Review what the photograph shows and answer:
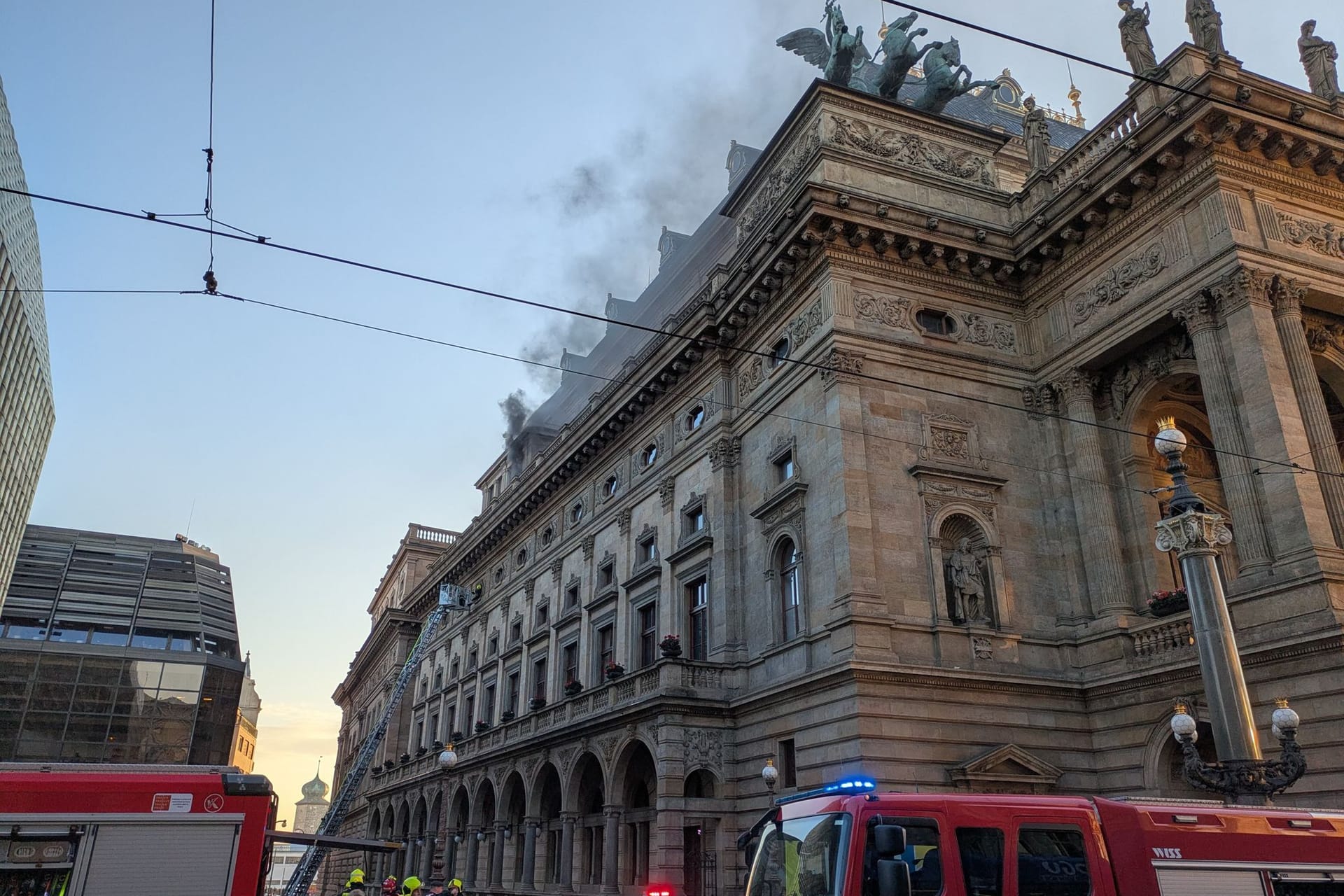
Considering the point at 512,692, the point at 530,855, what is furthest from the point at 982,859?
the point at 512,692

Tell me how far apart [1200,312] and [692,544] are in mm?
14461

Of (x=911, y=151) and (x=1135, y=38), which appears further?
(x=911, y=151)

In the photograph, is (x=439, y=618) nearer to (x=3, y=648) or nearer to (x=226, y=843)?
(x=3, y=648)

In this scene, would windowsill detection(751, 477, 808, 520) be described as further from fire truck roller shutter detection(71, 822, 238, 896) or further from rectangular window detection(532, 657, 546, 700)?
rectangular window detection(532, 657, 546, 700)

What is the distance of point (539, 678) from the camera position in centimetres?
3975

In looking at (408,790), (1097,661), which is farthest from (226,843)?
(408,790)

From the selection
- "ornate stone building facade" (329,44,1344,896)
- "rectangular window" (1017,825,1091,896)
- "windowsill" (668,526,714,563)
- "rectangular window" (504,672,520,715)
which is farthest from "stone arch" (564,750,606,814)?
"rectangular window" (1017,825,1091,896)

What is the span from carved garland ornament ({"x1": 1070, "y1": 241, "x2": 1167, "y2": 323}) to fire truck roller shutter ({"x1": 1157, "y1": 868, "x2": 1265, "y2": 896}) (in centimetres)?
1593

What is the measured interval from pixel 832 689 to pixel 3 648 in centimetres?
5883

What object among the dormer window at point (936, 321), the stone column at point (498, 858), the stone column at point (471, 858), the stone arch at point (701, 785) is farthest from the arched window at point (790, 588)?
the stone column at point (471, 858)

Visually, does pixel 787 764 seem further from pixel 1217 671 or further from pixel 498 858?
pixel 498 858

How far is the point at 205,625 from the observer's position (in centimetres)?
6900

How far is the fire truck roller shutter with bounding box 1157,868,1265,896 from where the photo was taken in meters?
9.77

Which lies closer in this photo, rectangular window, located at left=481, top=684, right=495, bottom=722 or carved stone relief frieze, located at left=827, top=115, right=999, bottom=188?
carved stone relief frieze, located at left=827, top=115, right=999, bottom=188
